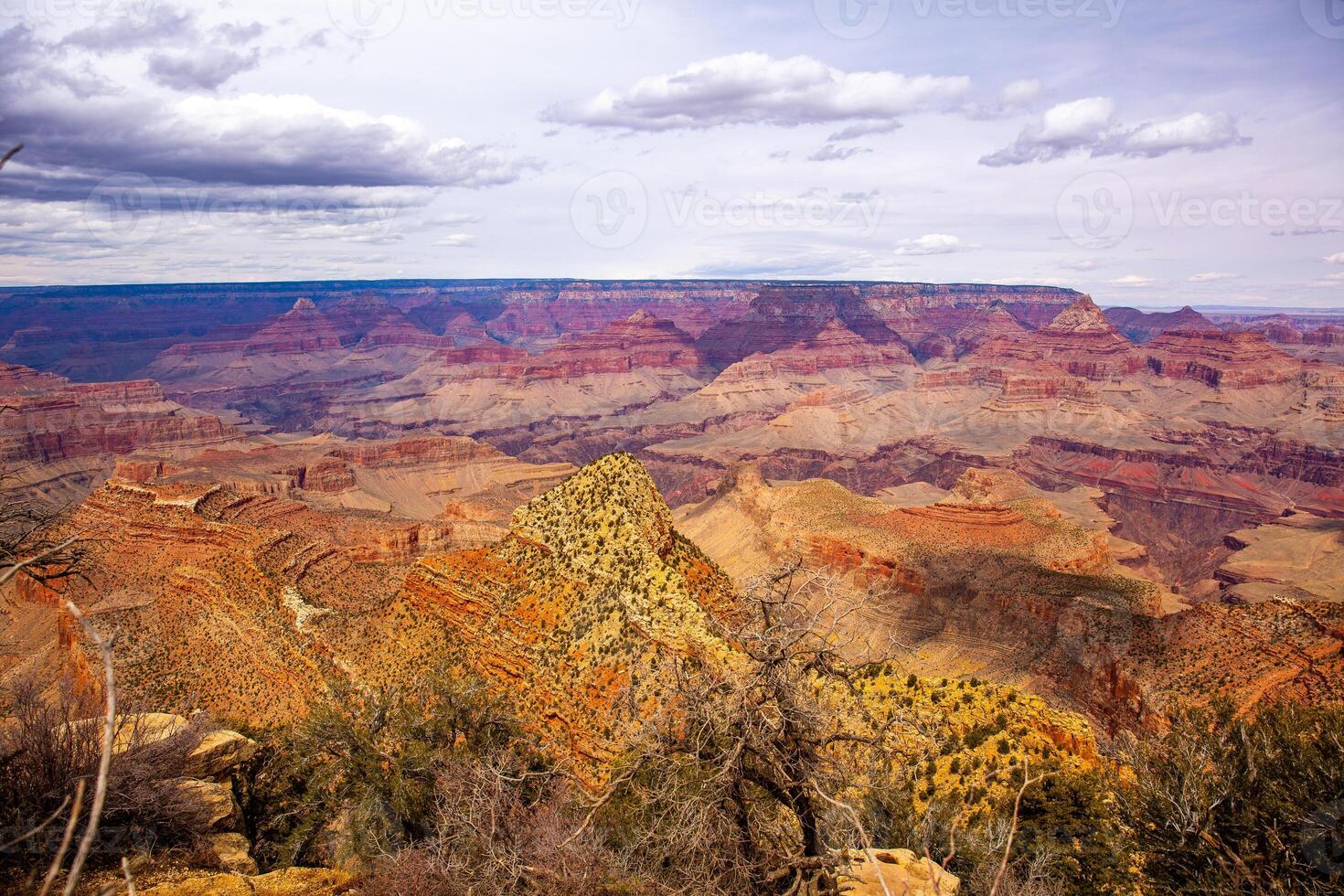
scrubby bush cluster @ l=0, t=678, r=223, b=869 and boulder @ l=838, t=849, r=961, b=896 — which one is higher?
scrubby bush cluster @ l=0, t=678, r=223, b=869

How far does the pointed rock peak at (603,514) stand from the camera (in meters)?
27.7


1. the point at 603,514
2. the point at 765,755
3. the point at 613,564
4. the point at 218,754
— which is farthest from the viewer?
the point at 603,514

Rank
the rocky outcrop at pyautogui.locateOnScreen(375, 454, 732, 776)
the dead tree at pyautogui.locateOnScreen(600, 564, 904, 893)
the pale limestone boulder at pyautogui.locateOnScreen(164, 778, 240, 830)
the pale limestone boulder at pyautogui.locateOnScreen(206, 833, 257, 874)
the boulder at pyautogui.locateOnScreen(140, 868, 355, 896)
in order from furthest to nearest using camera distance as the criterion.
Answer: the rocky outcrop at pyautogui.locateOnScreen(375, 454, 732, 776) → the pale limestone boulder at pyautogui.locateOnScreen(164, 778, 240, 830) → the pale limestone boulder at pyautogui.locateOnScreen(206, 833, 257, 874) → the boulder at pyautogui.locateOnScreen(140, 868, 355, 896) → the dead tree at pyautogui.locateOnScreen(600, 564, 904, 893)

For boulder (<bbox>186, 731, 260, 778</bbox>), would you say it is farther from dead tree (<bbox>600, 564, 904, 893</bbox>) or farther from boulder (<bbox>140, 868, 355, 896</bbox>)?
dead tree (<bbox>600, 564, 904, 893</bbox>)

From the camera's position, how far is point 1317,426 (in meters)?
159

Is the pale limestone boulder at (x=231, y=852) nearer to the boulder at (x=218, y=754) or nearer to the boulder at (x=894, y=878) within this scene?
the boulder at (x=218, y=754)

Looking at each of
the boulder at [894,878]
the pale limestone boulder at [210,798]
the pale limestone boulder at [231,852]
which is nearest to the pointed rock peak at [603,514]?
the pale limestone boulder at [210,798]

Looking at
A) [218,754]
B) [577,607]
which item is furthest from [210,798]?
[577,607]

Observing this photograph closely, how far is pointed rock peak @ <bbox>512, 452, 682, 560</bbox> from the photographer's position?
1091 inches

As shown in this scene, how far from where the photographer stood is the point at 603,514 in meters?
28.4

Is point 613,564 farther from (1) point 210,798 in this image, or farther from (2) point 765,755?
(2) point 765,755

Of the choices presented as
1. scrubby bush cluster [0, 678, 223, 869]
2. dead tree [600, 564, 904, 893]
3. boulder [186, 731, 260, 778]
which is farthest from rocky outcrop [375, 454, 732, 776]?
scrubby bush cluster [0, 678, 223, 869]

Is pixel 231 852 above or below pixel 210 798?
below

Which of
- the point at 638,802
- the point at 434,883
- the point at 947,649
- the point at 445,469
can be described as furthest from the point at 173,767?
the point at 445,469
